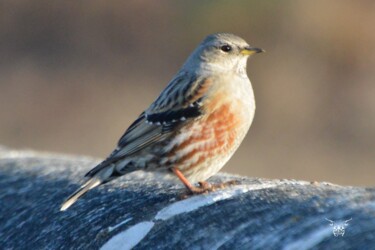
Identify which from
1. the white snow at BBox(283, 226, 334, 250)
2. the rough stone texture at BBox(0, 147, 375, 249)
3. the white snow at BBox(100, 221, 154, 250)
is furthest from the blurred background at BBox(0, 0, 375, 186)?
the white snow at BBox(283, 226, 334, 250)

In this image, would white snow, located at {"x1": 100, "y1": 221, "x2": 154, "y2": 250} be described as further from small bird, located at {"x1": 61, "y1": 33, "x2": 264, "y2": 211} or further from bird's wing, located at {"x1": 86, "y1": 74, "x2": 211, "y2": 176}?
bird's wing, located at {"x1": 86, "y1": 74, "x2": 211, "y2": 176}

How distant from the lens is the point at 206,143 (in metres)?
7.20

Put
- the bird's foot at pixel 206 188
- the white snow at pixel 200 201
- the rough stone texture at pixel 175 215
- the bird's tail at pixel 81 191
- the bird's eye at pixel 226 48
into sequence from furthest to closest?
the bird's eye at pixel 226 48 < the bird's tail at pixel 81 191 < the bird's foot at pixel 206 188 < the white snow at pixel 200 201 < the rough stone texture at pixel 175 215

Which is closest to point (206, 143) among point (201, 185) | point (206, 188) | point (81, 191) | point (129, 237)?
point (201, 185)

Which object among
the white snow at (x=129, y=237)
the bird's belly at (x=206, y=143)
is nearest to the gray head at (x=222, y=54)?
the bird's belly at (x=206, y=143)

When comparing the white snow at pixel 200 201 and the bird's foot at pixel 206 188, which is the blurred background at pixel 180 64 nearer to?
the bird's foot at pixel 206 188

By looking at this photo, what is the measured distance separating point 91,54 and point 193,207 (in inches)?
407

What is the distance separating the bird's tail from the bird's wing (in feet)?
0.71

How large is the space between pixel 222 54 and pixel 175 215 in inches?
79.9

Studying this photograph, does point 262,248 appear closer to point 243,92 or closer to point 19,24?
point 243,92

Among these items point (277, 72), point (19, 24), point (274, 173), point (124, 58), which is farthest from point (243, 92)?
point (19, 24)

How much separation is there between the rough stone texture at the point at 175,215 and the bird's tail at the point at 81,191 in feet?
0.14

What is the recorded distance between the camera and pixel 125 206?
651 cm

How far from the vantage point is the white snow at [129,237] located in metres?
5.98
